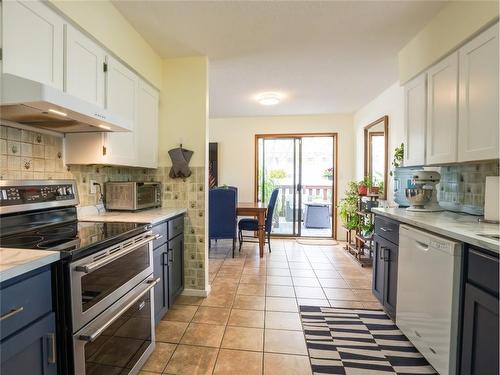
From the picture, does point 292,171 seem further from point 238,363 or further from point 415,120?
point 238,363

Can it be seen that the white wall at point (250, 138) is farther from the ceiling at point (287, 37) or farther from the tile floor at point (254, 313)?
the tile floor at point (254, 313)

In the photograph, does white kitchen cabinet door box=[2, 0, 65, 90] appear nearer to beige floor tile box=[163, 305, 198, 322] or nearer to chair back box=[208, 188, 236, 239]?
beige floor tile box=[163, 305, 198, 322]

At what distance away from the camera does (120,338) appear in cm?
136

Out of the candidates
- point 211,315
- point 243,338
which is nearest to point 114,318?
point 243,338

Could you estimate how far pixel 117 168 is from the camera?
2531mm

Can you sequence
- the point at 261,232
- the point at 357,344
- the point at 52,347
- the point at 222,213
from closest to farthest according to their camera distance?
1. the point at 52,347
2. the point at 357,344
3. the point at 222,213
4. the point at 261,232

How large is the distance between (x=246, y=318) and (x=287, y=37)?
2.37m

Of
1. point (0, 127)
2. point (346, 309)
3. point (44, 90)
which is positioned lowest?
point (346, 309)

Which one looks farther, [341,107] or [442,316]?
[341,107]

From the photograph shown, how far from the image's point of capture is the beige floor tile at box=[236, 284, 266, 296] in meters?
2.63

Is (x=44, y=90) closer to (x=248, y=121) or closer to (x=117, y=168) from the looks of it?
(x=117, y=168)

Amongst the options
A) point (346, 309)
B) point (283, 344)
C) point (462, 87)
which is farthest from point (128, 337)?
point (462, 87)

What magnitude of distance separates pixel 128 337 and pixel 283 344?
102 centimetres

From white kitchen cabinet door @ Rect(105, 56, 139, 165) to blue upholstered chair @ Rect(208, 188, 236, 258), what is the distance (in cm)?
171
